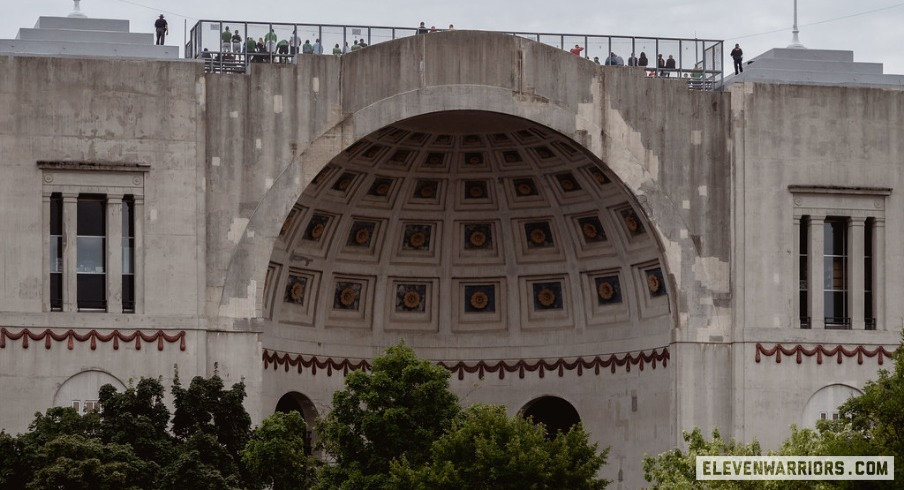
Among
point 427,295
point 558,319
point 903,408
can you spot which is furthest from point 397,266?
point 903,408

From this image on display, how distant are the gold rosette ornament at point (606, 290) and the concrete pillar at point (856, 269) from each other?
788cm

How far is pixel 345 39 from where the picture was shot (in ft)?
204

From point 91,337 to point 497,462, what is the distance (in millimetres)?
13709

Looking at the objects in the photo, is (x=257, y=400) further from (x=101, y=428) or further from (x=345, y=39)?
(x=345, y=39)

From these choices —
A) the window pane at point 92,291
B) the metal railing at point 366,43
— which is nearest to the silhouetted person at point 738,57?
the metal railing at point 366,43

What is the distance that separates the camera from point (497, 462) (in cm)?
5169

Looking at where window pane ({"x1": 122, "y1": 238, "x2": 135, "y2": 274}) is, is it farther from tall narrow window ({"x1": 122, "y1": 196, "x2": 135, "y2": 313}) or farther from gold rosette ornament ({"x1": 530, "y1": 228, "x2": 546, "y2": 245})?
gold rosette ornament ({"x1": 530, "y1": 228, "x2": 546, "y2": 245})

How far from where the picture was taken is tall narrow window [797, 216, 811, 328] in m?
62.7

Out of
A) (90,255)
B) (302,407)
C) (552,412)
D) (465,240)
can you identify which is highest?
(465,240)

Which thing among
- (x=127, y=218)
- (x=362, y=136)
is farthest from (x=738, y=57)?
(x=127, y=218)

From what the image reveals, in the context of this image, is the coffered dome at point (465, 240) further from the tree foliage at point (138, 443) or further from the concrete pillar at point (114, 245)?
the tree foliage at point (138, 443)

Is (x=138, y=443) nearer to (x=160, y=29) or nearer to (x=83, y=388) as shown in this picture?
(x=83, y=388)

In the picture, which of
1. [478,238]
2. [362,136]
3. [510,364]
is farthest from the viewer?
[510,364]

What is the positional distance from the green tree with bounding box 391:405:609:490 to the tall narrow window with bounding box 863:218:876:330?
13.9m
